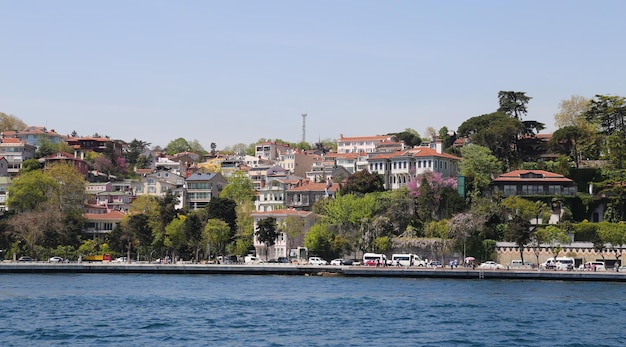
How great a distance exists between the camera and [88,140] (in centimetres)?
15125

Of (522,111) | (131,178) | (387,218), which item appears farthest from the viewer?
(131,178)

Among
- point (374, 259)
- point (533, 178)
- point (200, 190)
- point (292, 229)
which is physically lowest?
point (374, 259)

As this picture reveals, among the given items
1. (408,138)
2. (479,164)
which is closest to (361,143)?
(408,138)

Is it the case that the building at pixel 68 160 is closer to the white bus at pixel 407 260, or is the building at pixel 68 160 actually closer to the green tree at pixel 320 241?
the green tree at pixel 320 241

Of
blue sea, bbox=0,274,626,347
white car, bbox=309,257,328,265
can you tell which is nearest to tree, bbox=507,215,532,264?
blue sea, bbox=0,274,626,347

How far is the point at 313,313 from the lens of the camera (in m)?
52.2

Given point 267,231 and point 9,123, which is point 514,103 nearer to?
point 267,231

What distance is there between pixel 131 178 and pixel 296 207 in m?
43.7

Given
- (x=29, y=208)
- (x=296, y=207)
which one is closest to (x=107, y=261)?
(x=29, y=208)

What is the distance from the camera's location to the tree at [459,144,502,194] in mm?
97062

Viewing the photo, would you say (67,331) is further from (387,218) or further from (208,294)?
(387,218)

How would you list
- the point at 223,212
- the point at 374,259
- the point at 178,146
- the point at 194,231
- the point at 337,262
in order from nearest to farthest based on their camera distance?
the point at 337,262, the point at 374,259, the point at 194,231, the point at 223,212, the point at 178,146

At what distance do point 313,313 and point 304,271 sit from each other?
31962 millimetres

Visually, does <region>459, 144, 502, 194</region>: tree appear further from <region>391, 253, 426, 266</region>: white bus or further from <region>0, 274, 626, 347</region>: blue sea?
<region>0, 274, 626, 347</region>: blue sea
